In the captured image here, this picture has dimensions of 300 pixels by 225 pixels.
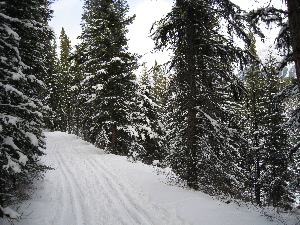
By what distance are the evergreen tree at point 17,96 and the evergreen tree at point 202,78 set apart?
4939mm

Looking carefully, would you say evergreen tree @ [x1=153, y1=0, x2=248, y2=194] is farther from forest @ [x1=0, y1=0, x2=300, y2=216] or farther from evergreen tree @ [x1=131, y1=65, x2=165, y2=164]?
evergreen tree @ [x1=131, y1=65, x2=165, y2=164]

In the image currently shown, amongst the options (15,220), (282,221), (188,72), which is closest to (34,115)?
(15,220)

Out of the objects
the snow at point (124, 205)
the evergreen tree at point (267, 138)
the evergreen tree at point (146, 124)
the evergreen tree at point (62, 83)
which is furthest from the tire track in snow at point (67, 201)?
the evergreen tree at point (62, 83)

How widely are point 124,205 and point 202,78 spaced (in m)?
5.80

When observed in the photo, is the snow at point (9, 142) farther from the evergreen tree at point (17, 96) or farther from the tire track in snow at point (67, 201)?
the tire track in snow at point (67, 201)

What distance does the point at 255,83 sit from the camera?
1780 cm

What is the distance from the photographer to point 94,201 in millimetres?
7031

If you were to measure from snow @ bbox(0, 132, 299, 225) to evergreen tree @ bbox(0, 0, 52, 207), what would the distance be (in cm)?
102

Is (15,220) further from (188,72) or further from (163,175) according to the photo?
(188,72)

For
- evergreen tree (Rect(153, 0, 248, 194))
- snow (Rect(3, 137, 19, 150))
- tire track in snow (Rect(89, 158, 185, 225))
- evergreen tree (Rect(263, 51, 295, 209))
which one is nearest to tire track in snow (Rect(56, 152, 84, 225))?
tire track in snow (Rect(89, 158, 185, 225))

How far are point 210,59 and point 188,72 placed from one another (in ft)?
3.38

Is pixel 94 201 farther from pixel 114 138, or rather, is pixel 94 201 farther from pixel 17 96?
pixel 114 138

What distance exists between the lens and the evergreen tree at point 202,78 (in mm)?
7861

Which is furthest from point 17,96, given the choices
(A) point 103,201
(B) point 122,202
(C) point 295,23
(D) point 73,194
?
(C) point 295,23
